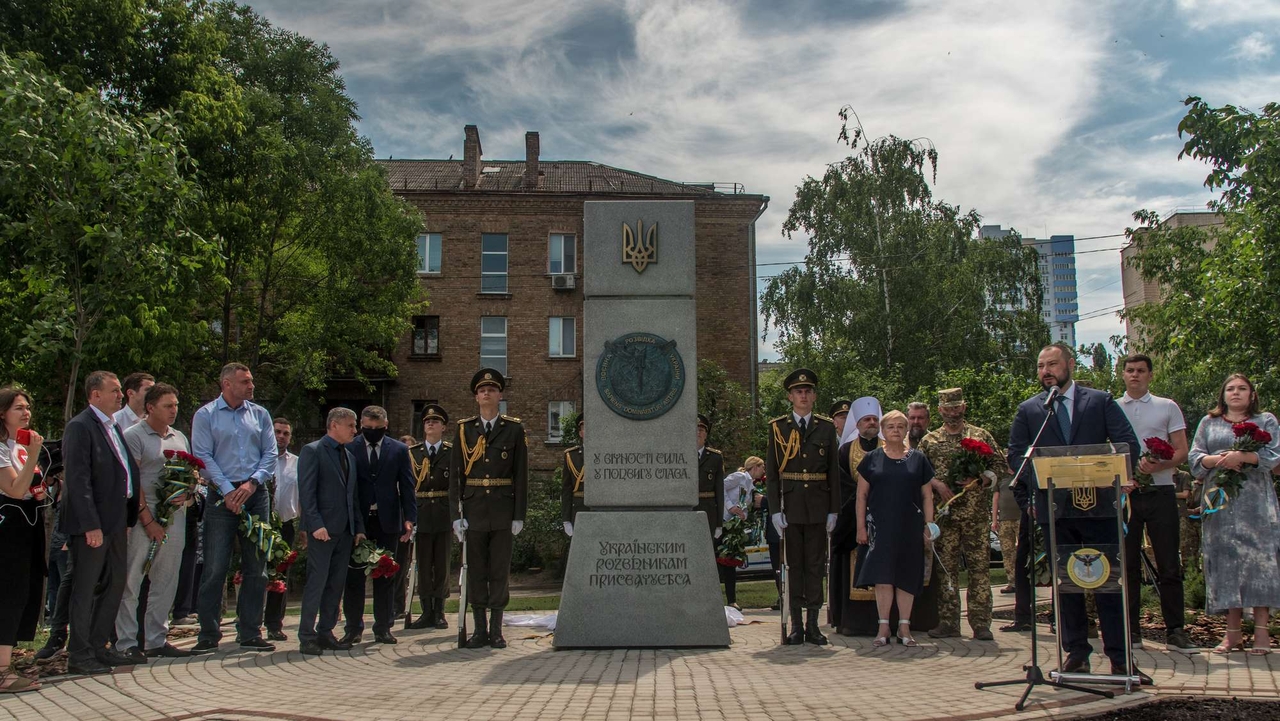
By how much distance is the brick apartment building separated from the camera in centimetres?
3647

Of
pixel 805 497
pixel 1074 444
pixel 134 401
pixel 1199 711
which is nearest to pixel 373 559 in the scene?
pixel 134 401

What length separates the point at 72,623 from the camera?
23.4 ft

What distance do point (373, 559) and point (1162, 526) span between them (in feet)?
21.2

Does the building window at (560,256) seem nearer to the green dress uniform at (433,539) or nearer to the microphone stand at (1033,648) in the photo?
the green dress uniform at (433,539)

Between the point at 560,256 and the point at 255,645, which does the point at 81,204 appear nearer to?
the point at 255,645

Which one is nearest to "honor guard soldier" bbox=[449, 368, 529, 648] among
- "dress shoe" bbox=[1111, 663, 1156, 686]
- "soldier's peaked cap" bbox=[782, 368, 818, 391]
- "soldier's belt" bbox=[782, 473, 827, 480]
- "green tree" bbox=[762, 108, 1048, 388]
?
"soldier's belt" bbox=[782, 473, 827, 480]

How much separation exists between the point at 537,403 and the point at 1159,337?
20997mm

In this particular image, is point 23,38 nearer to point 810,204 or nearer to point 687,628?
point 687,628

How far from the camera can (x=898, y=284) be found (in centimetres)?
3244

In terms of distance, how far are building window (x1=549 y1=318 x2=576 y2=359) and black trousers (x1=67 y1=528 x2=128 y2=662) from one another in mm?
29350

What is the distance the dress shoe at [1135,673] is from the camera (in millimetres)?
6070

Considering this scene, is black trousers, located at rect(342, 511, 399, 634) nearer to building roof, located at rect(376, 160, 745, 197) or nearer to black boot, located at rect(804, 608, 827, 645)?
black boot, located at rect(804, 608, 827, 645)

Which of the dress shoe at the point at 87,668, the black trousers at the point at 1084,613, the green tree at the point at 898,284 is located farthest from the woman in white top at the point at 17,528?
the green tree at the point at 898,284

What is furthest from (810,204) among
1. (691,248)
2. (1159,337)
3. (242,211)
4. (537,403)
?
(691,248)
